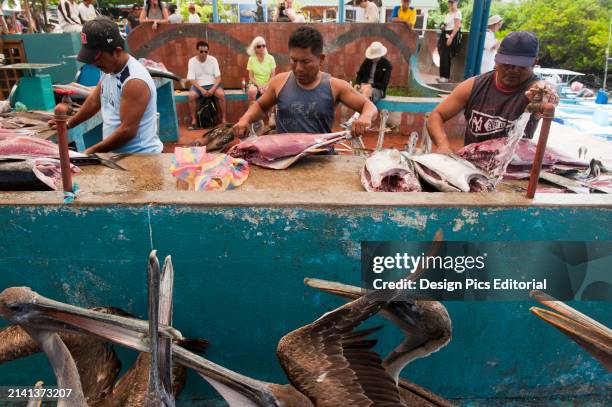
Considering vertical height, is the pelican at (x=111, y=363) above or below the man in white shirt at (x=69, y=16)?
below

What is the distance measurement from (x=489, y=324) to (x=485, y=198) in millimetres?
765

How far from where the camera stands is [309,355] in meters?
2.14

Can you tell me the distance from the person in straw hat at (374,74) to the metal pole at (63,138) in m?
7.28

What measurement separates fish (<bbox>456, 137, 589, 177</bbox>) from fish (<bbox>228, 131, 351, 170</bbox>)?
0.90 meters

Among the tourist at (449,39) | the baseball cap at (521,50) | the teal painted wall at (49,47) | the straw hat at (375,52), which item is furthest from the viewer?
the tourist at (449,39)

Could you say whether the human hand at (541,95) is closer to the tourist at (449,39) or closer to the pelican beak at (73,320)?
the pelican beak at (73,320)

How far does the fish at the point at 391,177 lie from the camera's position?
286cm

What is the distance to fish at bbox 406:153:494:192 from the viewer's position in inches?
109

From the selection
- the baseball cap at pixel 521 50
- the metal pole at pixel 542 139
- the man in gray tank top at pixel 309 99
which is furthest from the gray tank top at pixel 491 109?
the metal pole at pixel 542 139

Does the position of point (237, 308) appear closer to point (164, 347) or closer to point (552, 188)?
point (164, 347)

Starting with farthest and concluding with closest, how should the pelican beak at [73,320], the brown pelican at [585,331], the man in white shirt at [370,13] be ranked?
the man in white shirt at [370,13] < the brown pelican at [585,331] < the pelican beak at [73,320]

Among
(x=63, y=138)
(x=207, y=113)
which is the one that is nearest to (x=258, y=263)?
(x=63, y=138)

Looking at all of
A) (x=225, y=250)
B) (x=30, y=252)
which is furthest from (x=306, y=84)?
(x=30, y=252)

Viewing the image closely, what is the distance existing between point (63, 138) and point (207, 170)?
92 centimetres
